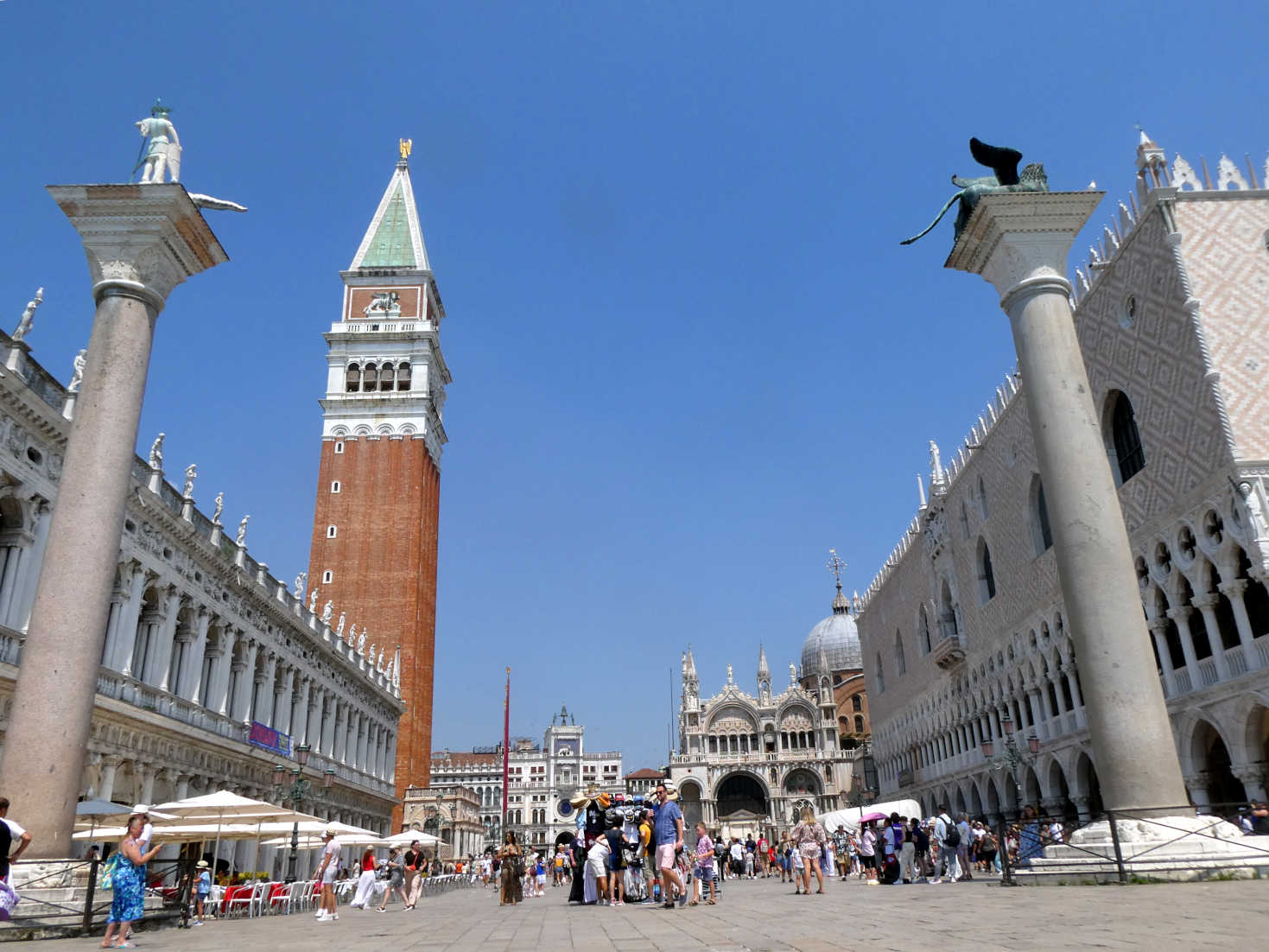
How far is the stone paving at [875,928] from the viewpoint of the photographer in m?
6.19

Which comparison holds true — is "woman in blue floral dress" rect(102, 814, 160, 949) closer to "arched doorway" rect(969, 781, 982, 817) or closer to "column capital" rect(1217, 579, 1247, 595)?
"column capital" rect(1217, 579, 1247, 595)

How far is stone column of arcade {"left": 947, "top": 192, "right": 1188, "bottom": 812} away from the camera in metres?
11.2

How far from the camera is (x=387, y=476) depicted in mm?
59188

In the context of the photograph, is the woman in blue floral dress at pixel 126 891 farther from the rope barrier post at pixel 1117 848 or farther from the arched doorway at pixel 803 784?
the arched doorway at pixel 803 784

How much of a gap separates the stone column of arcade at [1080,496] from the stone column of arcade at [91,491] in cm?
1134

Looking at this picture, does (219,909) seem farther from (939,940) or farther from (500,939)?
(939,940)

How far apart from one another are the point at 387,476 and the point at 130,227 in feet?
156

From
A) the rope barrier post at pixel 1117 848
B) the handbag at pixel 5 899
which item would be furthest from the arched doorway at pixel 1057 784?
the handbag at pixel 5 899

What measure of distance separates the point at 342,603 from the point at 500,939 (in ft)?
166

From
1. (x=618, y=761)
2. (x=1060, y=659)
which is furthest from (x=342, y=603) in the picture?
(x=618, y=761)

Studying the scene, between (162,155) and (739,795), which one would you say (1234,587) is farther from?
(739,795)

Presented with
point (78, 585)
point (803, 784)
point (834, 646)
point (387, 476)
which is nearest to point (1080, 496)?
point (78, 585)

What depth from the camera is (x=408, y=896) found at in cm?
2067

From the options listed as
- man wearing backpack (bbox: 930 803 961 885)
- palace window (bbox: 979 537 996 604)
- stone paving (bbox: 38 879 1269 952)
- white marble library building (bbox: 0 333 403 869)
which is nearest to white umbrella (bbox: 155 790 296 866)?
white marble library building (bbox: 0 333 403 869)
